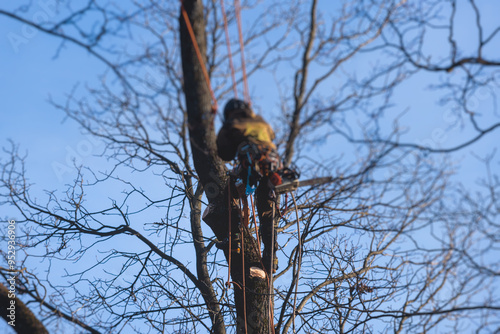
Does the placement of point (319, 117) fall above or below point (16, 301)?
above

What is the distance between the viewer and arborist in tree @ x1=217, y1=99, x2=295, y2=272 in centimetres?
427

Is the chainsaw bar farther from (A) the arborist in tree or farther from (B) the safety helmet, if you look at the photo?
(B) the safety helmet

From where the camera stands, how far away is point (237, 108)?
4.42m

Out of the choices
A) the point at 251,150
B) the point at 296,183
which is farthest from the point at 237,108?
the point at 296,183

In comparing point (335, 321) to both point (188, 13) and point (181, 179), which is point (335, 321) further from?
point (188, 13)

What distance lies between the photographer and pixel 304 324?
218 inches

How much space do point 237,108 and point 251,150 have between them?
1.39ft

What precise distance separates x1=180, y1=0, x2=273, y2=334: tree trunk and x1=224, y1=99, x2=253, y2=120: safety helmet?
17cm

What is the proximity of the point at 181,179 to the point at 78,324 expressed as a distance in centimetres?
234

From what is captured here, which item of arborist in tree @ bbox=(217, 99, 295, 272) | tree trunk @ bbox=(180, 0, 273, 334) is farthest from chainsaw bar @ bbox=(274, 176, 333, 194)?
tree trunk @ bbox=(180, 0, 273, 334)

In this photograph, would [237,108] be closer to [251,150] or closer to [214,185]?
[251,150]

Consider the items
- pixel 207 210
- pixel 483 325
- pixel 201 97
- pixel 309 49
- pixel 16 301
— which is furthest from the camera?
pixel 483 325

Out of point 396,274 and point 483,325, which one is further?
point 396,274

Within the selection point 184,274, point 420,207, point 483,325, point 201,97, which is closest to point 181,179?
point 184,274
